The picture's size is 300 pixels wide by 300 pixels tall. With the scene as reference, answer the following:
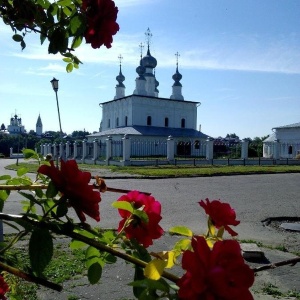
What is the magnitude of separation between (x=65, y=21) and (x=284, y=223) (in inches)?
260

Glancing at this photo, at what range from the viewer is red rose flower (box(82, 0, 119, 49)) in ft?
3.51

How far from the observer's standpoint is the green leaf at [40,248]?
0.75 metres

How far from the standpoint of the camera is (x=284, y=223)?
23.2 feet

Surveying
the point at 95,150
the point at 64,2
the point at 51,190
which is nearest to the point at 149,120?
the point at 95,150

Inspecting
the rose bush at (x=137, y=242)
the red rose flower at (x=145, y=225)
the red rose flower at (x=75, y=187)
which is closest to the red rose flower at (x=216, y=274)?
the rose bush at (x=137, y=242)

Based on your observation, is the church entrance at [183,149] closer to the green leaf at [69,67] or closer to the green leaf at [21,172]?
the green leaf at [69,67]

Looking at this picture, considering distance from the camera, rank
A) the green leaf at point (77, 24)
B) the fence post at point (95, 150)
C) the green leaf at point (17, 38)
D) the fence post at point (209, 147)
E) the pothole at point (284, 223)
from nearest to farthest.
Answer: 1. the green leaf at point (77, 24)
2. the green leaf at point (17, 38)
3. the pothole at point (284, 223)
4. the fence post at point (209, 147)
5. the fence post at point (95, 150)

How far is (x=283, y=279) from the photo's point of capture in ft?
12.8

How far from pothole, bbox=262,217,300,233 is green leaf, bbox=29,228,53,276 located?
6.24 meters

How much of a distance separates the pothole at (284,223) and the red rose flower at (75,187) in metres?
6.25

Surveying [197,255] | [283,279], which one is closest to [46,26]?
[197,255]

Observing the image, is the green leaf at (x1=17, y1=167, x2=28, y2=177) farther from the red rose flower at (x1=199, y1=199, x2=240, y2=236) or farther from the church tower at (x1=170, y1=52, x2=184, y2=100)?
the church tower at (x1=170, y1=52, x2=184, y2=100)

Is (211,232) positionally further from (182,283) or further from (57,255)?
(57,255)

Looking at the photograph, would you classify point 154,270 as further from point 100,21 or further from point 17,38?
point 17,38
